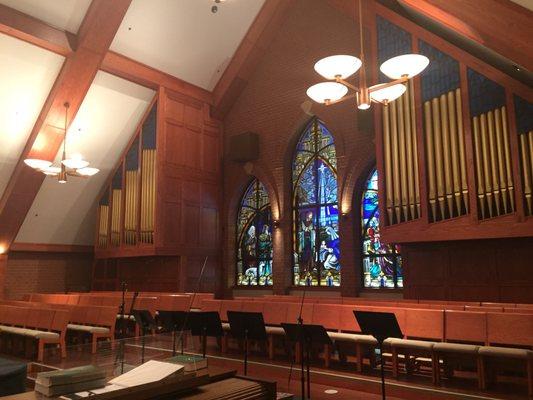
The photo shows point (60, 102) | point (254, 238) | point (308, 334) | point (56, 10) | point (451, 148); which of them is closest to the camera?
point (308, 334)

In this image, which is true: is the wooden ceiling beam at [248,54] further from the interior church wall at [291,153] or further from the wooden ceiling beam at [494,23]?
the wooden ceiling beam at [494,23]

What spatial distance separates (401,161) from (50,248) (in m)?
8.36

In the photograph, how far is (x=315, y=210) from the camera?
33.0ft

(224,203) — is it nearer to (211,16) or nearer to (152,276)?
(152,276)

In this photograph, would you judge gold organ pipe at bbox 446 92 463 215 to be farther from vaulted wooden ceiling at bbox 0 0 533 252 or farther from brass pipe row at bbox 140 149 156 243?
brass pipe row at bbox 140 149 156 243

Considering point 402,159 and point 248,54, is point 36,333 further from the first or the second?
point 248,54

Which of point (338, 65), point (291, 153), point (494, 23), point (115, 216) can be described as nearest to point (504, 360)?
point (338, 65)

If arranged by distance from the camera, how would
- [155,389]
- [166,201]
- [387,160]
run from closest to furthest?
[155,389] < [387,160] < [166,201]

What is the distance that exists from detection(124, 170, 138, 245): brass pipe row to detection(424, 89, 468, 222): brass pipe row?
6.61 m

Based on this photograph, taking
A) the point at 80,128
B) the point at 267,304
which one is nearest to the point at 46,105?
the point at 80,128

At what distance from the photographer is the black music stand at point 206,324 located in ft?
14.8

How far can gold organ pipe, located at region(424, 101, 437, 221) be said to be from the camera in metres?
6.69

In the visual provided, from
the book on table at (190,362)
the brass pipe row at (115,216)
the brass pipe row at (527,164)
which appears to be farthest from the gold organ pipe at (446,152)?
the brass pipe row at (115,216)

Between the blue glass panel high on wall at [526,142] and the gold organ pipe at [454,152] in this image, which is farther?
the gold organ pipe at [454,152]
